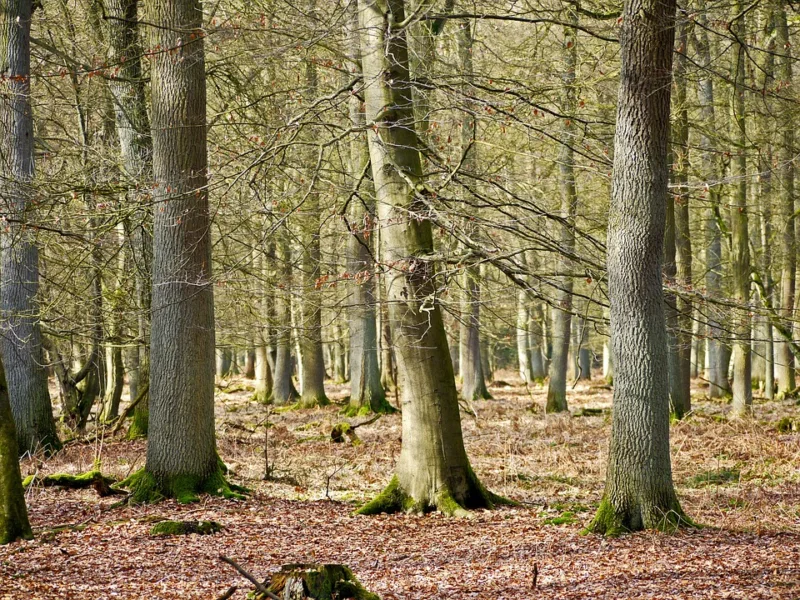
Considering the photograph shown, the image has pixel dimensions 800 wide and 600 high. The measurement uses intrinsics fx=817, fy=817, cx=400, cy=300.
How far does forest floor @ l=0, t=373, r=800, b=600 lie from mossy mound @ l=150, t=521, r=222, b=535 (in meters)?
0.10

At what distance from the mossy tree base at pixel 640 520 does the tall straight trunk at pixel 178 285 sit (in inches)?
179

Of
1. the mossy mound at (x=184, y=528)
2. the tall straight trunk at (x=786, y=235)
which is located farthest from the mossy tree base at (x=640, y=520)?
the tall straight trunk at (x=786, y=235)

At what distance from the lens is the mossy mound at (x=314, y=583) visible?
15.6ft

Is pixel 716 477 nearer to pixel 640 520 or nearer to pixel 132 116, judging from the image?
pixel 640 520

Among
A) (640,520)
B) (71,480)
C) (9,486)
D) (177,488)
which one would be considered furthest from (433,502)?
(71,480)

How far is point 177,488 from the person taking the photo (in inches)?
373

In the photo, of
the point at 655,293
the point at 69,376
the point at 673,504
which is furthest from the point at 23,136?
the point at 673,504

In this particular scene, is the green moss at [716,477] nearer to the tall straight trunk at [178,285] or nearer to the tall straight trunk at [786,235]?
the tall straight trunk at [786,235]

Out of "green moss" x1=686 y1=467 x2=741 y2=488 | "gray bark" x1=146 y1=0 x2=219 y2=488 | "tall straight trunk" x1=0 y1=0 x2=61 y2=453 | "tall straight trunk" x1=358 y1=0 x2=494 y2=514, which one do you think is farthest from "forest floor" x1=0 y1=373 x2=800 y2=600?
"tall straight trunk" x1=0 y1=0 x2=61 y2=453

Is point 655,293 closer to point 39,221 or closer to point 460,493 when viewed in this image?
point 460,493

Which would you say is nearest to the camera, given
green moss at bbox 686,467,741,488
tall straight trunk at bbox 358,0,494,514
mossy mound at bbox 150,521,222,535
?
mossy mound at bbox 150,521,222,535

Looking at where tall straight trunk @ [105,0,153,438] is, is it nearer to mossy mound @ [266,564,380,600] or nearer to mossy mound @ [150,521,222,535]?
mossy mound @ [150,521,222,535]

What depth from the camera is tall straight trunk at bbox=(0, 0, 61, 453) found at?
11.7m

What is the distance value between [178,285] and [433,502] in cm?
385
